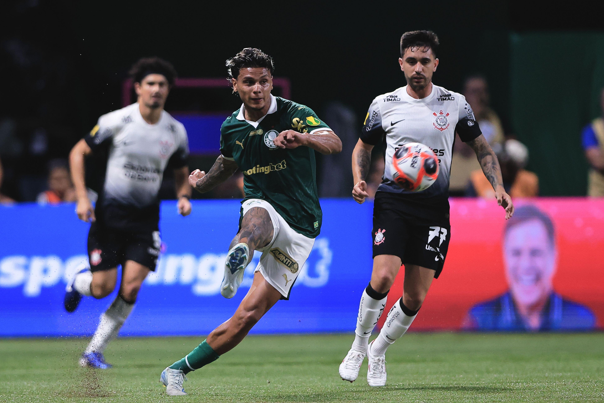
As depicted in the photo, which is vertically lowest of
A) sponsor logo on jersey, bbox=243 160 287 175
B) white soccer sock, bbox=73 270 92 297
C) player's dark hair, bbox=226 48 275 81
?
white soccer sock, bbox=73 270 92 297

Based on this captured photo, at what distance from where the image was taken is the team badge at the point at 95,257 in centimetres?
912

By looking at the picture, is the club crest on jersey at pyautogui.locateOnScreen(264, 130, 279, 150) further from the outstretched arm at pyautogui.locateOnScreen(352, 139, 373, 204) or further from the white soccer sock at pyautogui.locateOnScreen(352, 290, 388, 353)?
the white soccer sock at pyautogui.locateOnScreen(352, 290, 388, 353)

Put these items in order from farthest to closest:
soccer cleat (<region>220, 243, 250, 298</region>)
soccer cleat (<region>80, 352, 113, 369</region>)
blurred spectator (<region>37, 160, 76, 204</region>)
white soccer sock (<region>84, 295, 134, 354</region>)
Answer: blurred spectator (<region>37, 160, 76, 204</region>)
white soccer sock (<region>84, 295, 134, 354</region>)
soccer cleat (<region>80, 352, 113, 369</region>)
soccer cleat (<region>220, 243, 250, 298</region>)

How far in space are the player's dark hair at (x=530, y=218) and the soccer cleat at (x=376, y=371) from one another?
4.65 meters

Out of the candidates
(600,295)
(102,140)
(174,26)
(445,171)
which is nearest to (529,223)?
(600,295)

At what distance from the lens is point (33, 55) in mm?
17438

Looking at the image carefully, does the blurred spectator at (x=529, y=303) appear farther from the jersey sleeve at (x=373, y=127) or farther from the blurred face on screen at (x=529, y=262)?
the jersey sleeve at (x=373, y=127)

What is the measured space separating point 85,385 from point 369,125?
10.1 ft

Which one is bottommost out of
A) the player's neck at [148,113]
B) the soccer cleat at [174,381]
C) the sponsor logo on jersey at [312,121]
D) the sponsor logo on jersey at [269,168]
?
the soccer cleat at [174,381]

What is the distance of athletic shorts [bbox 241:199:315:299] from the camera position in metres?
6.52

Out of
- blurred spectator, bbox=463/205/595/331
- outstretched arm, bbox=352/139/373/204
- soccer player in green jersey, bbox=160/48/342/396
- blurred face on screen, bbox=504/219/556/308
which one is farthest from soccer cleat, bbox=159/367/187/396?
blurred face on screen, bbox=504/219/556/308

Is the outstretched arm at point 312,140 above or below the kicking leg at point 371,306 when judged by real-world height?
above

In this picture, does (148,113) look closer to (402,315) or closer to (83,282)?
(83,282)

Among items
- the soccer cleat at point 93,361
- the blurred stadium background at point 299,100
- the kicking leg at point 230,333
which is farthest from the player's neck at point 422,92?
the soccer cleat at point 93,361
